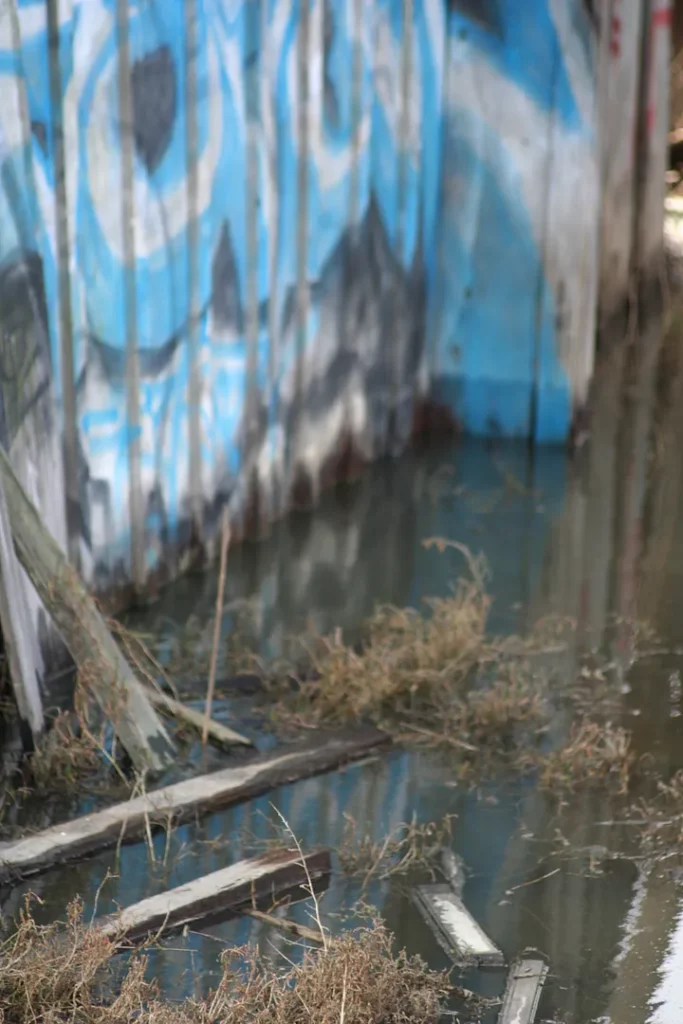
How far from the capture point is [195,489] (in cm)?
570

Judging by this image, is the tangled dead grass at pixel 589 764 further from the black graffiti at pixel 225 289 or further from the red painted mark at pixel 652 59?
the red painted mark at pixel 652 59

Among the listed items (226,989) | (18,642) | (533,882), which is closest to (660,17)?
(18,642)

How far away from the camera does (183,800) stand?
3.94 meters

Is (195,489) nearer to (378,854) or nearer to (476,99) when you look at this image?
(378,854)

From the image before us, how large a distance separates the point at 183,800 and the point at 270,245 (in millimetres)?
2836

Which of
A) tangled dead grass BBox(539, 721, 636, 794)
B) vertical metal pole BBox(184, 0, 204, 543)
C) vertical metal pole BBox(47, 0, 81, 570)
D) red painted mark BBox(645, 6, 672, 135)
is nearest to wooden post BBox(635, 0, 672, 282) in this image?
red painted mark BBox(645, 6, 672, 135)

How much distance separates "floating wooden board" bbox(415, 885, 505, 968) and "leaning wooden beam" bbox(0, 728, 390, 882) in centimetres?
68

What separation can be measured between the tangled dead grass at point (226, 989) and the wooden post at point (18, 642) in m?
0.96

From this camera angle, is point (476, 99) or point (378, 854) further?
point (476, 99)

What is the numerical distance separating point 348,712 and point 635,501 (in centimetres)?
271

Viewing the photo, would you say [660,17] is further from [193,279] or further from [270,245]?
[193,279]

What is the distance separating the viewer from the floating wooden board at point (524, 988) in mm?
3090

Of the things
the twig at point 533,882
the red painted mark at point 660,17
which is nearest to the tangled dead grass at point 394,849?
the twig at point 533,882

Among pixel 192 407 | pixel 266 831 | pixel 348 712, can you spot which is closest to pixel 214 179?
pixel 192 407
